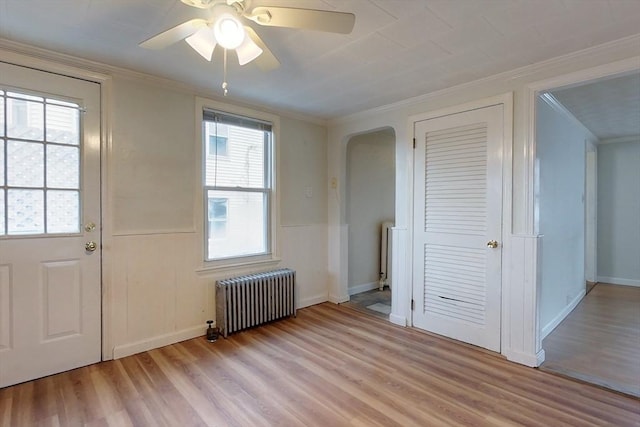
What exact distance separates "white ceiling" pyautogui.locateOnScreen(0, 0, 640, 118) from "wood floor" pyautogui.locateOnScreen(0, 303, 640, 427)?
2.30 meters

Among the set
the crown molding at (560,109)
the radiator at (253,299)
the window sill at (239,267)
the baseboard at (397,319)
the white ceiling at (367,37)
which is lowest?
the baseboard at (397,319)

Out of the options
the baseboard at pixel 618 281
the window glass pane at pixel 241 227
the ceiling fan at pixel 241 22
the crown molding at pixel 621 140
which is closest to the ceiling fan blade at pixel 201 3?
the ceiling fan at pixel 241 22

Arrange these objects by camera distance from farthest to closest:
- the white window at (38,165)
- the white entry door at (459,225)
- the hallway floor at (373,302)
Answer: the hallway floor at (373,302)
the white entry door at (459,225)
the white window at (38,165)

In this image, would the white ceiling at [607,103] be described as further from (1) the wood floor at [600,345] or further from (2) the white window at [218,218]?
(2) the white window at [218,218]

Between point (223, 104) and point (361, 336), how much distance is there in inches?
103

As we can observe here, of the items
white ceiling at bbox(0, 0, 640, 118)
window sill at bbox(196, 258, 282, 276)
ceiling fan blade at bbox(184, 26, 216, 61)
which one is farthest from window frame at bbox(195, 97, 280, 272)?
ceiling fan blade at bbox(184, 26, 216, 61)

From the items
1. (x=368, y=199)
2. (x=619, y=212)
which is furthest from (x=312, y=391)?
Answer: (x=619, y=212)

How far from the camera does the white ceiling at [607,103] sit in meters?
2.89

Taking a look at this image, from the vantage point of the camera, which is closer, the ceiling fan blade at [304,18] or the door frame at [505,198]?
the ceiling fan blade at [304,18]

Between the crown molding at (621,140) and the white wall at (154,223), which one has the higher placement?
the crown molding at (621,140)

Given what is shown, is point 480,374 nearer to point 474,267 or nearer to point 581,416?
point 581,416

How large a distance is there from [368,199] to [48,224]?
358 cm

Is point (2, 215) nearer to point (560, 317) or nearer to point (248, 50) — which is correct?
point (248, 50)

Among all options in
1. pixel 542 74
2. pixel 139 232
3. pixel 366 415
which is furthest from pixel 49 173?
pixel 542 74
